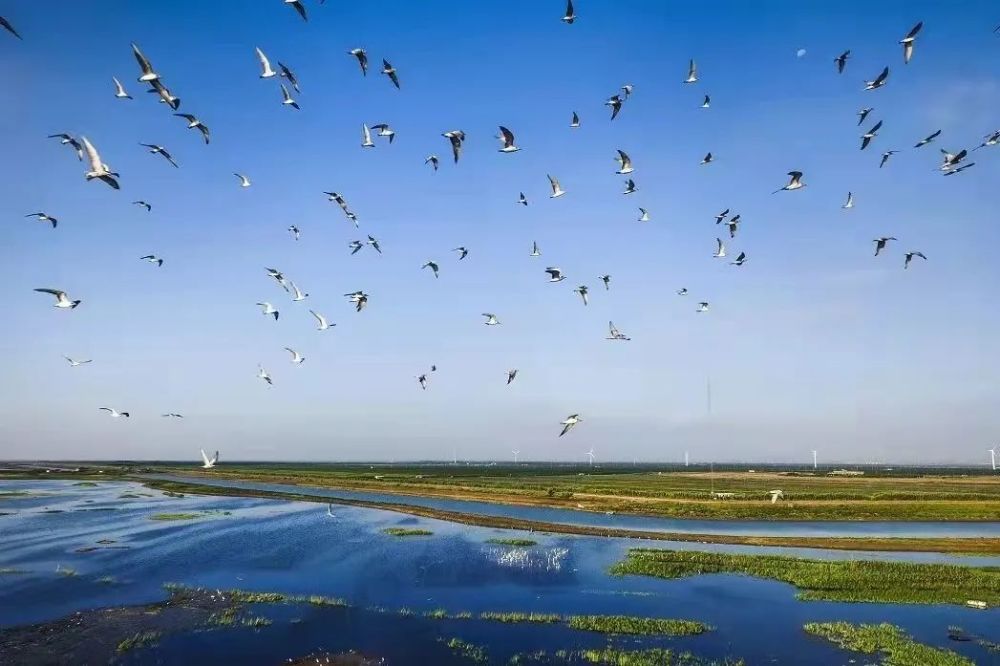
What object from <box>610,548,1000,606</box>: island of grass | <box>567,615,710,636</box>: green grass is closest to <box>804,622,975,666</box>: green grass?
<box>567,615,710,636</box>: green grass

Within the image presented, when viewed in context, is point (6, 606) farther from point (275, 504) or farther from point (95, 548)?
point (275, 504)

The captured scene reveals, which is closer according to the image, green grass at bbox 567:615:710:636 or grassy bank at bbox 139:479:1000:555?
green grass at bbox 567:615:710:636

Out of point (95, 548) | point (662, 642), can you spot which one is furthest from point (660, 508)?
point (95, 548)

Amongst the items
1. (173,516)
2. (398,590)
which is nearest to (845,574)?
(398,590)

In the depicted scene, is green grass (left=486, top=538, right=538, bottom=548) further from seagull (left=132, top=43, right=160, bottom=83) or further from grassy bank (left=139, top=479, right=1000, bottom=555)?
seagull (left=132, top=43, right=160, bottom=83)

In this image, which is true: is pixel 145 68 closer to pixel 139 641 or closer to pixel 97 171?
pixel 97 171
